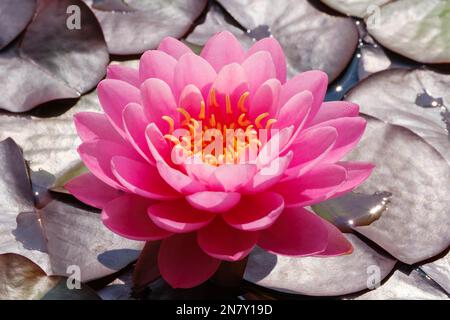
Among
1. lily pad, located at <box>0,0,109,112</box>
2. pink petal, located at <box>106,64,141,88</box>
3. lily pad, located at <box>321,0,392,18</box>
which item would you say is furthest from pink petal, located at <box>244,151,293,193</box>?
lily pad, located at <box>321,0,392,18</box>

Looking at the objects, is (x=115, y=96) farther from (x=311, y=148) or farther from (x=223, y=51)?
(x=311, y=148)

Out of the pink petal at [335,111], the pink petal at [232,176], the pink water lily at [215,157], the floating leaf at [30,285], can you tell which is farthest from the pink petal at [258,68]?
the floating leaf at [30,285]

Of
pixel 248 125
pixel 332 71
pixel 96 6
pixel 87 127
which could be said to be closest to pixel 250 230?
pixel 248 125

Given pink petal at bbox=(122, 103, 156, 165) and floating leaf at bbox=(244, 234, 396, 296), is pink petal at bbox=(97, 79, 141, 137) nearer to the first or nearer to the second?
pink petal at bbox=(122, 103, 156, 165)

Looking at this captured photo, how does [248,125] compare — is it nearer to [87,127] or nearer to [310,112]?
[310,112]

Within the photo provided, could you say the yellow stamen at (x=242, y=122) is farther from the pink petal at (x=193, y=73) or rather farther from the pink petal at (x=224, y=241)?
the pink petal at (x=224, y=241)

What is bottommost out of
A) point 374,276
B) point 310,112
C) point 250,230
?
point 374,276

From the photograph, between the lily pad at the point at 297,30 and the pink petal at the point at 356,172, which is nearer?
the pink petal at the point at 356,172
